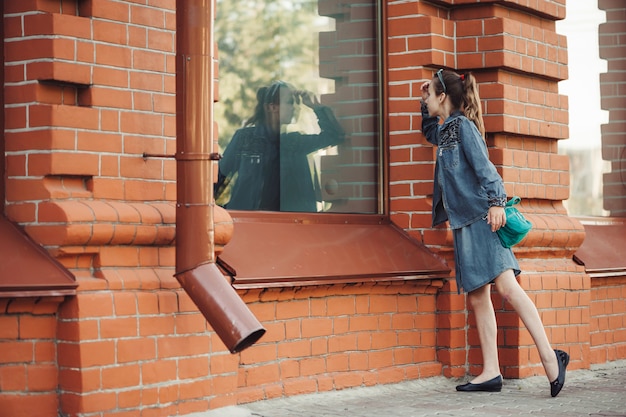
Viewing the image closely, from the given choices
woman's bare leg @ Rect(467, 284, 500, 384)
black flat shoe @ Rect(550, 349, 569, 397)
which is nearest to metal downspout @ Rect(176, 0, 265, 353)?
woman's bare leg @ Rect(467, 284, 500, 384)

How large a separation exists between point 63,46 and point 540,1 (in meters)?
3.58

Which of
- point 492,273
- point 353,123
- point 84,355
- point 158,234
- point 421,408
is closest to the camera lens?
point 84,355

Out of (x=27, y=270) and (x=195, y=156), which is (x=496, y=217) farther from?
(x=27, y=270)

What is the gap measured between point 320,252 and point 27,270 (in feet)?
6.18

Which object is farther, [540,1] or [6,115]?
[540,1]

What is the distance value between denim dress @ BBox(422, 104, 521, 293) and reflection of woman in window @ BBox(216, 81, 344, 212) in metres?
0.83

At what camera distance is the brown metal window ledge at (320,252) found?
571 cm

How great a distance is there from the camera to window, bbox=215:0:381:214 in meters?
6.25

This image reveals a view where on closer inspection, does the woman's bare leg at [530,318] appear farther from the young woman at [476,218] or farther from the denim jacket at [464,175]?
the denim jacket at [464,175]

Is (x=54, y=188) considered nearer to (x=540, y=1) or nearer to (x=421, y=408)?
(x=421, y=408)

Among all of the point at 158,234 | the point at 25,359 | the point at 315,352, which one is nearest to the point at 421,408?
the point at 315,352

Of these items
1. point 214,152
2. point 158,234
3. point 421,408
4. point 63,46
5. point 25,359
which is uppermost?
point 63,46

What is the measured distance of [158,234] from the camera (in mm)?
5172

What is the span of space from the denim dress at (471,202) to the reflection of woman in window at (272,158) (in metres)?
0.83
